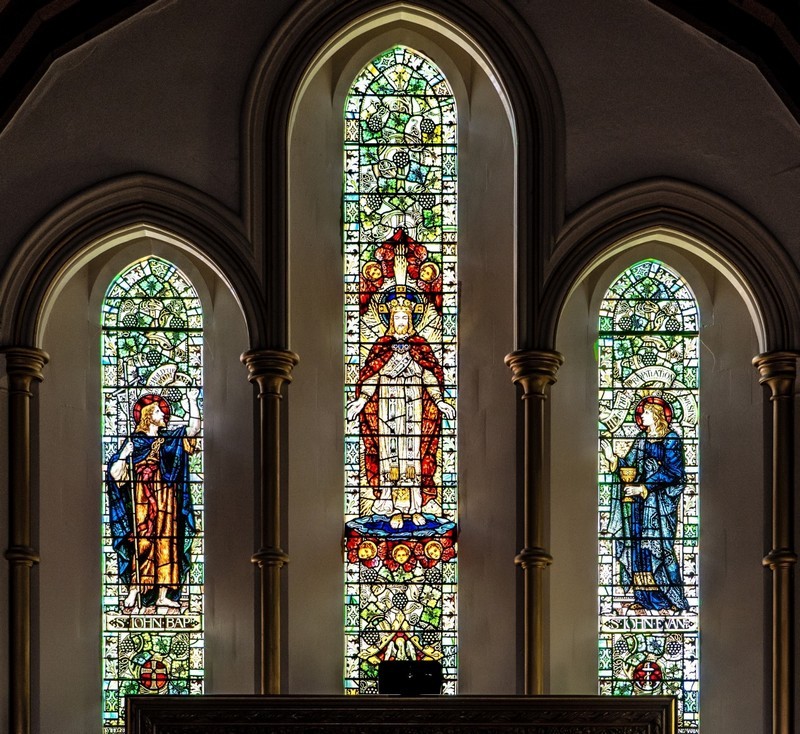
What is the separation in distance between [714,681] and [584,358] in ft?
7.56

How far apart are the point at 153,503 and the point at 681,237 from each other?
392 centimetres

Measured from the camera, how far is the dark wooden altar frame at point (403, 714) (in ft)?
36.9

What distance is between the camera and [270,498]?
1284cm

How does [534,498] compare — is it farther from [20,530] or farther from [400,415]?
[20,530]

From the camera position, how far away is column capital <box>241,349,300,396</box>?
42.5 feet

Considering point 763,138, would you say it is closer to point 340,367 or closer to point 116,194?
point 340,367

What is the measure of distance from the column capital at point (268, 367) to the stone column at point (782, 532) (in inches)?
120

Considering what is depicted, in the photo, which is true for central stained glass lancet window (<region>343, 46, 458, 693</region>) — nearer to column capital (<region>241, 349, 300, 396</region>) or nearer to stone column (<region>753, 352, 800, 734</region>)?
column capital (<region>241, 349, 300, 396</region>)

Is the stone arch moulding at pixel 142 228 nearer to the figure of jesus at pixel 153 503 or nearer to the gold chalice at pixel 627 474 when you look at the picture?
the figure of jesus at pixel 153 503

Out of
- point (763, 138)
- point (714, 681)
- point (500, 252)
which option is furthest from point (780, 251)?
point (714, 681)

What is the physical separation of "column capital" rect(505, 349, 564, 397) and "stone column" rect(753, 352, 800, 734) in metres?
1.34

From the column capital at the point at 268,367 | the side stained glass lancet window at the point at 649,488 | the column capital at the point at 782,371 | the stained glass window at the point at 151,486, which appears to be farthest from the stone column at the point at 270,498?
the column capital at the point at 782,371

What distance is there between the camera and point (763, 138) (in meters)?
13.2

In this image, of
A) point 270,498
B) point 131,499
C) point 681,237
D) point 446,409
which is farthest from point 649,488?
point 131,499
